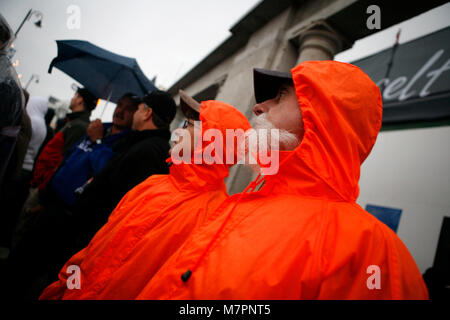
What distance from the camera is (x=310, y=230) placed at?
0.76 meters

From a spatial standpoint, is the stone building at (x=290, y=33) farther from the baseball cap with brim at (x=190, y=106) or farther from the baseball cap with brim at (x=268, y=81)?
the baseball cap with brim at (x=268, y=81)

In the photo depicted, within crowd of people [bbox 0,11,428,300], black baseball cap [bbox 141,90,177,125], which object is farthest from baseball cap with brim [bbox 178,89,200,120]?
black baseball cap [bbox 141,90,177,125]

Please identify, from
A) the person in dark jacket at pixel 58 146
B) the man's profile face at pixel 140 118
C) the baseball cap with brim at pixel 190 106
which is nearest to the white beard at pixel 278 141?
the baseball cap with brim at pixel 190 106

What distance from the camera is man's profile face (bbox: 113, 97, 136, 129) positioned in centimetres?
283

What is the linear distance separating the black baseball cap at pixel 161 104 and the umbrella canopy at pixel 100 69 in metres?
1.50

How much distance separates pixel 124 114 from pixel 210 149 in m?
1.86

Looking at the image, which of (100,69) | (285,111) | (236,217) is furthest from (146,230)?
(100,69)

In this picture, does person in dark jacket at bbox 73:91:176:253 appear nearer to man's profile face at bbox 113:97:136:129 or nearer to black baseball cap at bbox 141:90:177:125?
black baseball cap at bbox 141:90:177:125

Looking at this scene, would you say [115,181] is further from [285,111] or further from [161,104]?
[285,111]

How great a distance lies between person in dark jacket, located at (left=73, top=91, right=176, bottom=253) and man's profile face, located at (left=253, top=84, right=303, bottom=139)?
3.79 feet

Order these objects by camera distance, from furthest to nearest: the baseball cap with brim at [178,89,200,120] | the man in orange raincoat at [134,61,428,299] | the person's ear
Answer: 1. the person's ear
2. the baseball cap with brim at [178,89,200,120]
3. the man in orange raincoat at [134,61,428,299]

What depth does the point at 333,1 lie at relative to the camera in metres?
3.18
